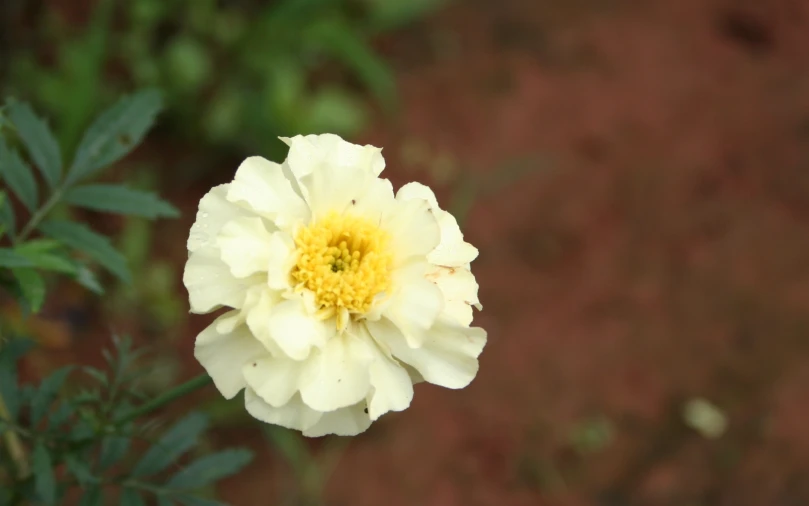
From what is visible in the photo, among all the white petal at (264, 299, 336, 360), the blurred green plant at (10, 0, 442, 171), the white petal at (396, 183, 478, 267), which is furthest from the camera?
the blurred green plant at (10, 0, 442, 171)

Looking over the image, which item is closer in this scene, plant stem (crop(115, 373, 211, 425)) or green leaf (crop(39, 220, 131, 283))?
plant stem (crop(115, 373, 211, 425))

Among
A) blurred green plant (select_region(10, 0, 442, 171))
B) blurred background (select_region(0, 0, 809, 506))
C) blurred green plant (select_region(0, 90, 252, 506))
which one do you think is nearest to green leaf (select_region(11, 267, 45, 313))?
blurred green plant (select_region(0, 90, 252, 506))

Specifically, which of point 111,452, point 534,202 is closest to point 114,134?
point 111,452

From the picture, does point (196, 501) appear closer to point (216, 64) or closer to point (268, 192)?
point (268, 192)

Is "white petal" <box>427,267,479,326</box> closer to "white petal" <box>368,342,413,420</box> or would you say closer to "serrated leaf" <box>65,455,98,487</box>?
"white petal" <box>368,342,413,420</box>

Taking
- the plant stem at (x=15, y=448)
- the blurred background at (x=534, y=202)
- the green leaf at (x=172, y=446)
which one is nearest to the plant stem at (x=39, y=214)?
the plant stem at (x=15, y=448)

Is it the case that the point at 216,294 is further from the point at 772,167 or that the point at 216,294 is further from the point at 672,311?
the point at 772,167

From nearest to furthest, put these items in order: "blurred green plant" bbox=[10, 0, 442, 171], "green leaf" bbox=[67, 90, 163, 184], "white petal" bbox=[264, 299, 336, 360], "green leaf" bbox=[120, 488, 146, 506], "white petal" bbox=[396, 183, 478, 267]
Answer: "white petal" bbox=[264, 299, 336, 360]
"white petal" bbox=[396, 183, 478, 267]
"green leaf" bbox=[120, 488, 146, 506]
"green leaf" bbox=[67, 90, 163, 184]
"blurred green plant" bbox=[10, 0, 442, 171]
